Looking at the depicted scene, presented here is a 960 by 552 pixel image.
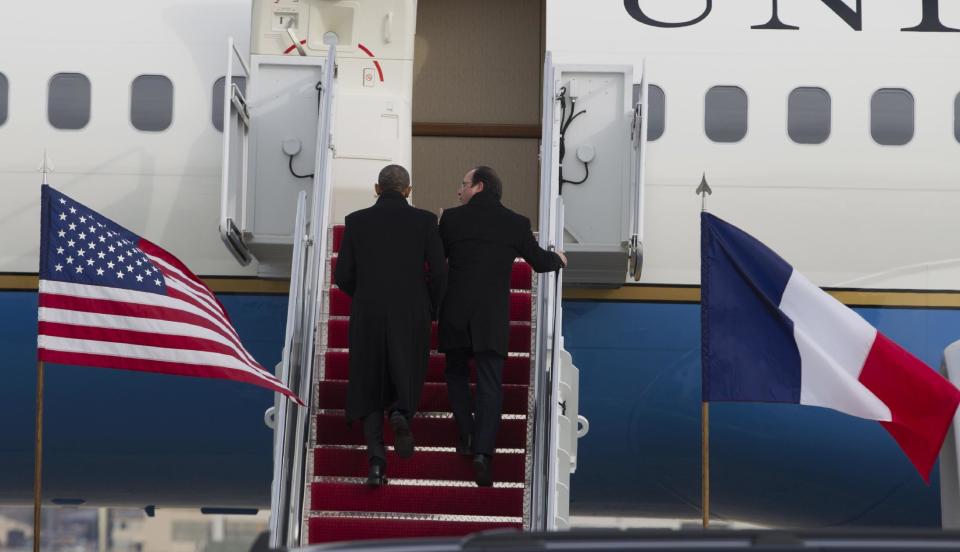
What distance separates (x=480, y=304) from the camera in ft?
25.2

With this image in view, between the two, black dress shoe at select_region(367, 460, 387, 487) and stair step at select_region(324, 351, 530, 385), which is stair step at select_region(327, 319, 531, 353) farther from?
black dress shoe at select_region(367, 460, 387, 487)

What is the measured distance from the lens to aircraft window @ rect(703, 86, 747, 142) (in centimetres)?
981

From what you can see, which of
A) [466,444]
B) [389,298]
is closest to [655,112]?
[389,298]

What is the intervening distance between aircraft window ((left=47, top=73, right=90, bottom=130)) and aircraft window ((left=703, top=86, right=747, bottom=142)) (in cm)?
408

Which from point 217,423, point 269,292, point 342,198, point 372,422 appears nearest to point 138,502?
point 217,423

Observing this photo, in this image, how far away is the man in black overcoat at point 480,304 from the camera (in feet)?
25.0

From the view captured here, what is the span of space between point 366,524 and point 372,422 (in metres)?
0.53

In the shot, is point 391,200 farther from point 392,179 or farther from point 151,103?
point 151,103

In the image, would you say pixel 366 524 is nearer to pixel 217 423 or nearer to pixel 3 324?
pixel 217 423

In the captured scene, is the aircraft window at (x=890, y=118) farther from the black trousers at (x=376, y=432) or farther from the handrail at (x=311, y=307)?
the black trousers at (x=376, y=432)

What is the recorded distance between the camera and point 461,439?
305 inches

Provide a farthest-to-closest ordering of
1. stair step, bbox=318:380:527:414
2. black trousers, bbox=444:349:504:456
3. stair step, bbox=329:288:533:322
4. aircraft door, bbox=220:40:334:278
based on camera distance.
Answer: aircraft door, bbox=220:40:334:278 < stair step, bbox=329:288:533:322 < stair step, bbox=318:380:527:414 < black trousers, bbox=444:349:504:456

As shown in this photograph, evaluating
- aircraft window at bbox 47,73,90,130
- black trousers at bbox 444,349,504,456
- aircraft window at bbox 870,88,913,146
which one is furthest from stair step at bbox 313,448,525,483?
aircraft window at bbox 870,88,913,146

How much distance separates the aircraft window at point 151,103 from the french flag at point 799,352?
379 cm
